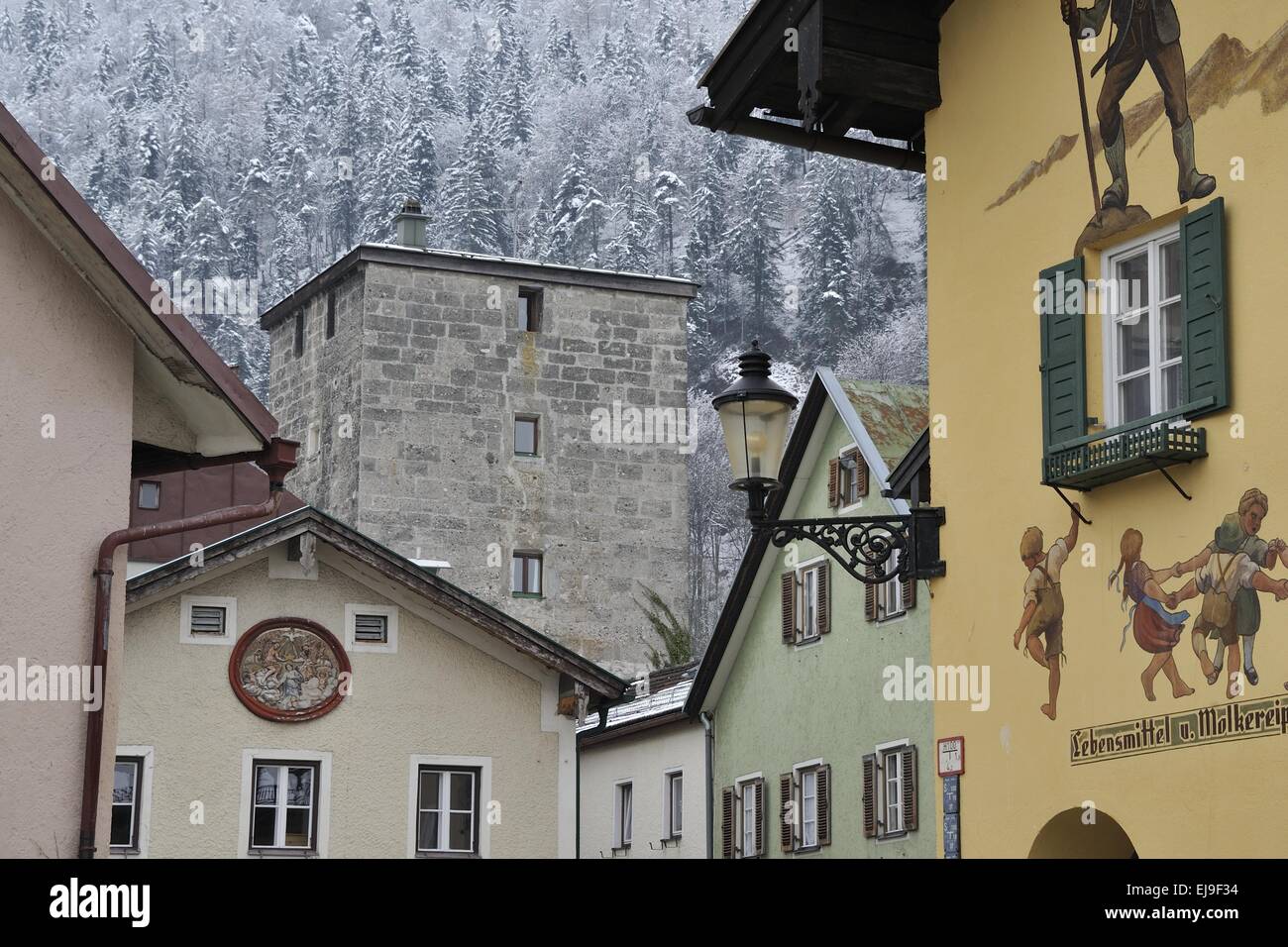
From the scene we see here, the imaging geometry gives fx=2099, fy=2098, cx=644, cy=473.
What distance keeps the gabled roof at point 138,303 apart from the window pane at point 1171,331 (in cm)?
470

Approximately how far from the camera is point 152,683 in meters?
20.9

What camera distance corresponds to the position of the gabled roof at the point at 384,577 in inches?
806

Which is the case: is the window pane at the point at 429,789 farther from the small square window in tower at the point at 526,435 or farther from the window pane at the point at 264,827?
the small square window in tower at the point at 526,435

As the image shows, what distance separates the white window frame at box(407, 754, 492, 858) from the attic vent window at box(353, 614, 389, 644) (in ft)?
4.16

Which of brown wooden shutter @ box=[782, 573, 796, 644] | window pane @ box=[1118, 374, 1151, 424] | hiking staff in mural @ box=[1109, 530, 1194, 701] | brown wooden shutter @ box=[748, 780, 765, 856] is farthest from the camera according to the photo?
brown wooden shutter @ box=[748, 780, 765, 856]

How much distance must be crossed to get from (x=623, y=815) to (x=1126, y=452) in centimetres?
2113

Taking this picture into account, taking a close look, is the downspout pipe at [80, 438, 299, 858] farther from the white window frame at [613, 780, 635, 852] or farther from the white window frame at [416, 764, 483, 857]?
the white window frame at [613, 780, 635, 852]

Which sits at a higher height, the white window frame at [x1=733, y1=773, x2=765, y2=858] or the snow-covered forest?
the snow-covered forest

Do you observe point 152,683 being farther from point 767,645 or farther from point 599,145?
point 599,145

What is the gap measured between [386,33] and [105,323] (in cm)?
16812

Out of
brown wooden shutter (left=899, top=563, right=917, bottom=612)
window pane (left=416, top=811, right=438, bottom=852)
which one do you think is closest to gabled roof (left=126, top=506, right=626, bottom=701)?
window pane (left=416, top=811, right=438, bottom=852)

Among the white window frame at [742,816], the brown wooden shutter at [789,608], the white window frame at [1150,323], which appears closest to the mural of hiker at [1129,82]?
the white window frame at [1150,323]

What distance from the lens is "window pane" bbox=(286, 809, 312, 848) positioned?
2086 centimetres
